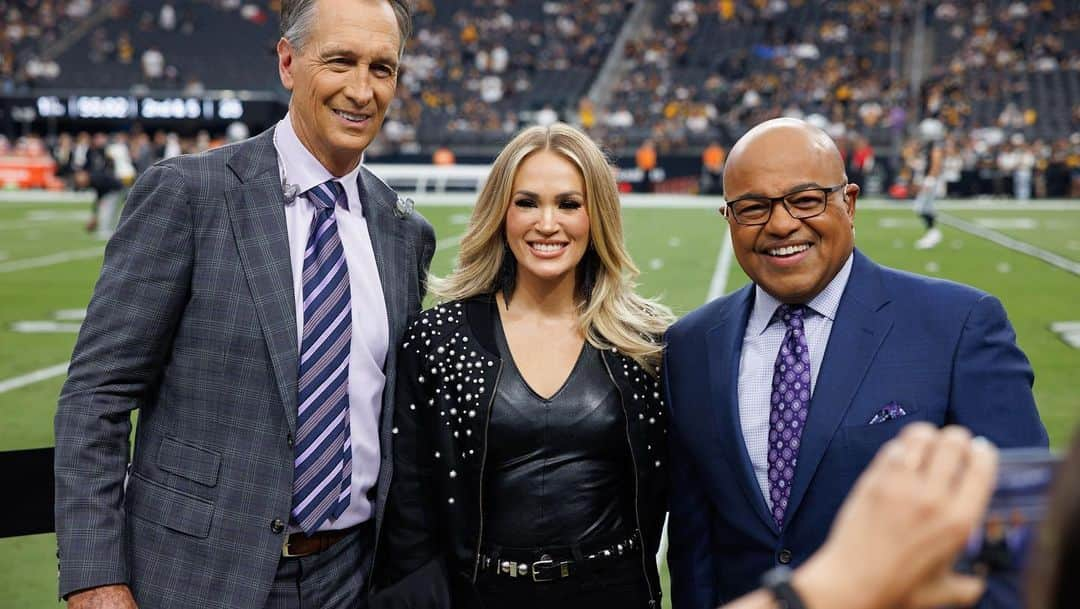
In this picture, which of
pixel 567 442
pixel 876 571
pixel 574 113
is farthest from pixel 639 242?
pixel 574 113

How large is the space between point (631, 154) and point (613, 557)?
32.0 meters

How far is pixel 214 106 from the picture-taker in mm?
36375

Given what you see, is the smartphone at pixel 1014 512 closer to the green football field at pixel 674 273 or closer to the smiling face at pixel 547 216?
the smiling face at pixel 547 216

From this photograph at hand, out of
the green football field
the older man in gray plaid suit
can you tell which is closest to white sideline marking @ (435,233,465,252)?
the green football field

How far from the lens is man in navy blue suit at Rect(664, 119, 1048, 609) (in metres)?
2.22

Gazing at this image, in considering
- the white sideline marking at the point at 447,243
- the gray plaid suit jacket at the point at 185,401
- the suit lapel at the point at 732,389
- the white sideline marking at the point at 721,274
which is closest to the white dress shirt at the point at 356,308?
the gray plaid suit jacket at the point at 185,401

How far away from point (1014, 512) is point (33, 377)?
870cm

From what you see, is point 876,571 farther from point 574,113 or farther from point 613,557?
point 574,113

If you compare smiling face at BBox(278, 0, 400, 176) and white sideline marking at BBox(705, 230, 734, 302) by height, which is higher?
smiling face at BBox(278, 0, 400, 176)

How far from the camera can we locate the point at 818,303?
240 cm

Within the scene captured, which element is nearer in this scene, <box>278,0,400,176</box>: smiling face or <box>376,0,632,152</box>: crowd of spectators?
<box>278,0,400,176</box>: smiling face

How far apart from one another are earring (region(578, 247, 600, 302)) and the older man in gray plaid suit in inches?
25.5

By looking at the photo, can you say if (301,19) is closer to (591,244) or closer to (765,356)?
(591,244)

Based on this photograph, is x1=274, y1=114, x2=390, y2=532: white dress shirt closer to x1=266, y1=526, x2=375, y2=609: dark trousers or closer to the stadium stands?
x1=266, y1=526, x2=375, y2=609: dark trousers
